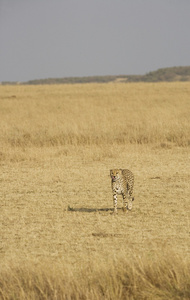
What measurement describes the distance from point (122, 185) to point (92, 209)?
0.78 meters

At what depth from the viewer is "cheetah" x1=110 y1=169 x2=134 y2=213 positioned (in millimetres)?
8883

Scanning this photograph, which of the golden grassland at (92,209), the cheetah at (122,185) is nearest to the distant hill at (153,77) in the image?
the golden grassland at (92,209)

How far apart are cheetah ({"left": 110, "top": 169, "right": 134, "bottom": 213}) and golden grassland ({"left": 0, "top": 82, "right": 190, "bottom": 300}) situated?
168mm

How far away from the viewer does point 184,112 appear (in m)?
23.9

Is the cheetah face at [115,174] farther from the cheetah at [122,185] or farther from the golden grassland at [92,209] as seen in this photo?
the golden grassland at [92,209]

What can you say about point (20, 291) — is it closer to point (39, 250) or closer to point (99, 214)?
point (39, 250)

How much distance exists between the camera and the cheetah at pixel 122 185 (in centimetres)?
888

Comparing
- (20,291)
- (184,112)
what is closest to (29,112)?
(184,112)

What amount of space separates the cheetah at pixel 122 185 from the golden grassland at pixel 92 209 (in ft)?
0.55

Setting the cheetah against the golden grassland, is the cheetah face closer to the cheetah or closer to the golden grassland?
the cheetah

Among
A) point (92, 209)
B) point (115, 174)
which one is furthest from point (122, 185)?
point (92, 209)

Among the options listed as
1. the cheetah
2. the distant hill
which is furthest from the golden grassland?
the distant hill

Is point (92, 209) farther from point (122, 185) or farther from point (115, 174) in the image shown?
point (115, 174)

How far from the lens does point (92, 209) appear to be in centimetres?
964
